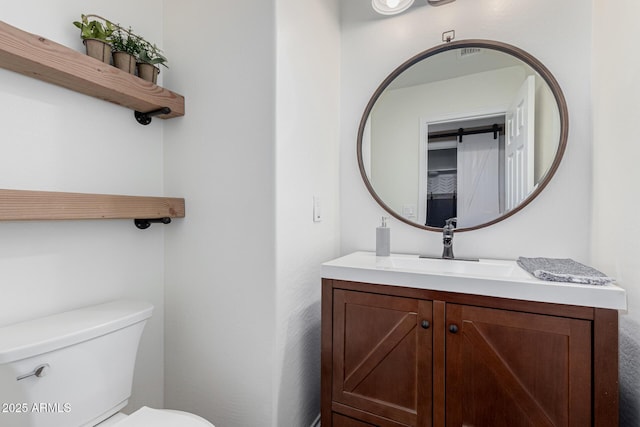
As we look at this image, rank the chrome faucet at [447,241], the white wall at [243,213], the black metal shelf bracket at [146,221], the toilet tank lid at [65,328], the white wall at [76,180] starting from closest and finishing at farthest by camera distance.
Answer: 1. the toilet tank lid at [65,328]
2. the white wall at [76,180]
3. the white wall at [243,213]
4. the black metal shelf bracket at [146,221]
5. the chrome faucet at [447,241]

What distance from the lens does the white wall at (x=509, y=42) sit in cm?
129

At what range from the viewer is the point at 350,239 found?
171cm

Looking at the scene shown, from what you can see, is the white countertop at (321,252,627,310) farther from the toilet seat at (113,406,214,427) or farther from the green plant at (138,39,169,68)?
the green plant at (138,39,169,68)

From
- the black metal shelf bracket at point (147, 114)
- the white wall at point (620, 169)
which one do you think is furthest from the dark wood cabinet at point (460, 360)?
the black metal shelf bracket at point (147, 114)

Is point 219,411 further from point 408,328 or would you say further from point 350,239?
point 350,239

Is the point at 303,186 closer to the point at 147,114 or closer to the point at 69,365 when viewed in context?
the point at 147,114

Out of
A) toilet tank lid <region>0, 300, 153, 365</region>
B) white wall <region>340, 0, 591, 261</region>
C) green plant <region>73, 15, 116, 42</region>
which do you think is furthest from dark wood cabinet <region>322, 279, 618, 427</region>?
green plant <region>73, 15, 116, 42</region>

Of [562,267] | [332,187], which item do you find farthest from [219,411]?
[562,267]

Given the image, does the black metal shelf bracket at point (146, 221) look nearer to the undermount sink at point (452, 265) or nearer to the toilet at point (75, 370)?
the toilet at point (75, 370)

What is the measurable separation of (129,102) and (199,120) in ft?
0.86

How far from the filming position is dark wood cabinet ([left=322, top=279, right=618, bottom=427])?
0.87m

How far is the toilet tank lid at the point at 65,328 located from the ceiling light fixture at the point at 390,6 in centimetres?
175

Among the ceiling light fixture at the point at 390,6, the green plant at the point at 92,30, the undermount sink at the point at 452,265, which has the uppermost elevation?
the ceiling light fixture at the point at 390,6

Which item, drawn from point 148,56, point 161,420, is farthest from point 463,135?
point 161,420
